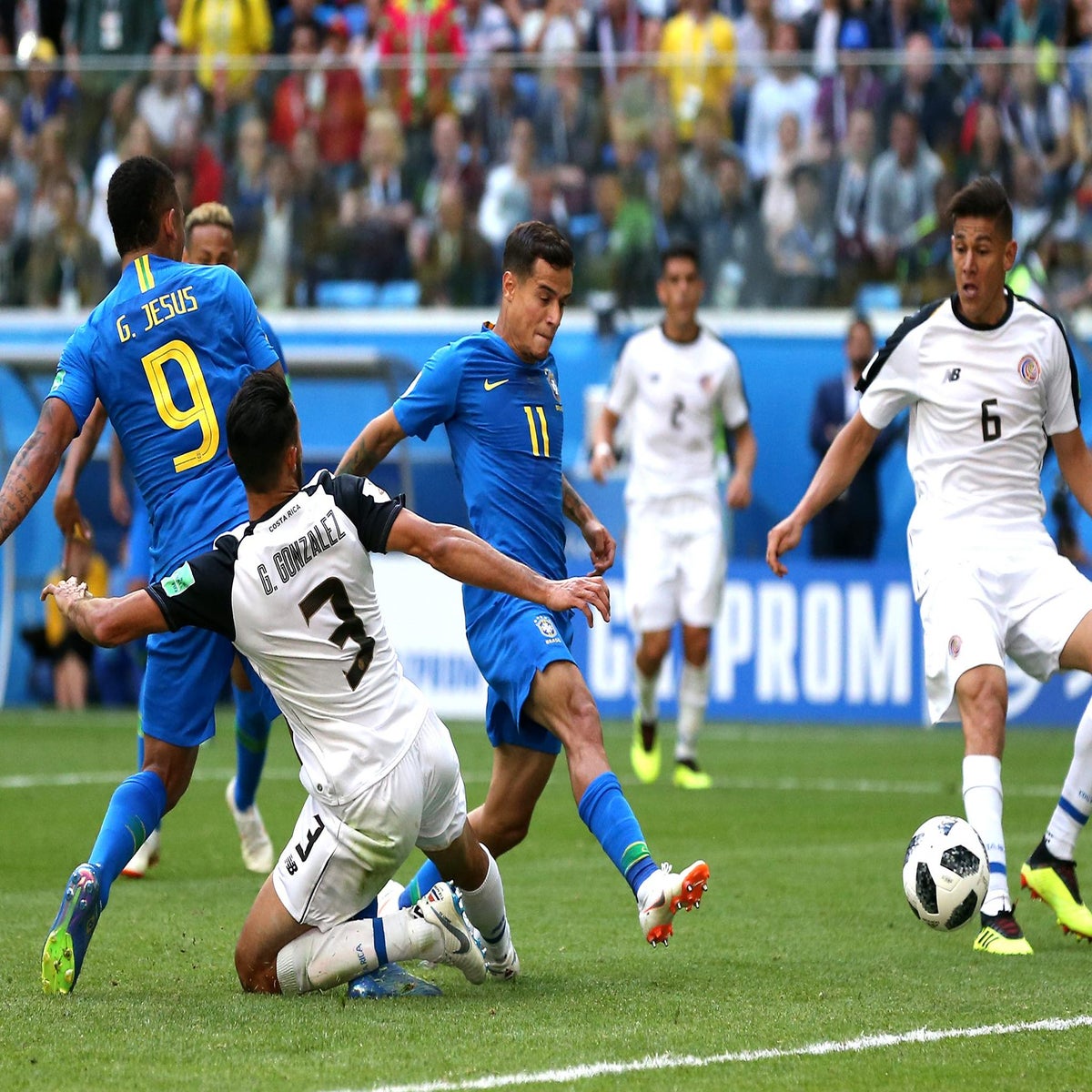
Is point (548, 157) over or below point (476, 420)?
over

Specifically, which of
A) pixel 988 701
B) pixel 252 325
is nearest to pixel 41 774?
pixel 252 325

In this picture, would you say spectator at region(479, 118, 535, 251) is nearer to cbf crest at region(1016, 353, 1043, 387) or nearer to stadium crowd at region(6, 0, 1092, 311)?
Result: stadium crowd at region(6, 0, 1092, 311)

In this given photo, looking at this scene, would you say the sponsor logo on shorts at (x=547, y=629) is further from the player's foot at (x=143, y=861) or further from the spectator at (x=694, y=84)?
the spectator at (x=694, y=84)

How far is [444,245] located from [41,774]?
271 inches

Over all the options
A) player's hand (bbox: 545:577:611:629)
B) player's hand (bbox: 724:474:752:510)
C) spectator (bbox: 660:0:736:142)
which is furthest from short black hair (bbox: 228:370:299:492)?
spectator (bbox: 660:0:736:142)

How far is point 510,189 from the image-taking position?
Result: 54.6 feet

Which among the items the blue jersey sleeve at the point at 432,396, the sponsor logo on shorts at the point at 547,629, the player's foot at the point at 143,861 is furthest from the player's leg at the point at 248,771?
the sponsor logo on shorts at the point at 547,629

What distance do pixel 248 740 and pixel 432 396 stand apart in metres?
2.35

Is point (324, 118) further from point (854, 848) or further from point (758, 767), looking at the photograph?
point (854, 848)

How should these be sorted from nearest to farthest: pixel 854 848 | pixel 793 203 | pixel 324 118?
pixel 854 848 < pixel 793 203 < pixel 324 118

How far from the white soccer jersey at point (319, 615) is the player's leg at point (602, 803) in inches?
22.7

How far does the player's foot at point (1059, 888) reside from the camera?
21.0 feet

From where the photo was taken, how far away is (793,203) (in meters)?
15.8

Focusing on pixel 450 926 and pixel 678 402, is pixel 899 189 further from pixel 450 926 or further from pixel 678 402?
pixel 450 926
